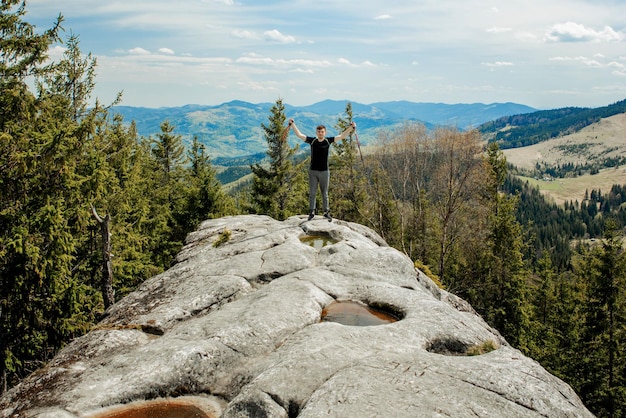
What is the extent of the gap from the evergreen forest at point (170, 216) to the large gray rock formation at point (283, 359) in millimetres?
7156

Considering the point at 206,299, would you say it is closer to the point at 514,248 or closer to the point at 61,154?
the point at 61,154

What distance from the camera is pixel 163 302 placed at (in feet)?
40.9

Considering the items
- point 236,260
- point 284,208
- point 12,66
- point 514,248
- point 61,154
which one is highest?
point 12,66

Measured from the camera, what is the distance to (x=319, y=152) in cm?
1692

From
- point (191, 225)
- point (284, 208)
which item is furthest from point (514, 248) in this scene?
point (191, 225)

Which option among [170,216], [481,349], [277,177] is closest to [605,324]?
[481,349]

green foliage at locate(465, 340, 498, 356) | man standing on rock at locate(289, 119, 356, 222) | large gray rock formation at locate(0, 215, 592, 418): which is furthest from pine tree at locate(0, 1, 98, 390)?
green foliage at locate(465, 340, 498, 356)

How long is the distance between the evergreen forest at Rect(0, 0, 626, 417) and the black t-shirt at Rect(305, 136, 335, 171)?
5087mm

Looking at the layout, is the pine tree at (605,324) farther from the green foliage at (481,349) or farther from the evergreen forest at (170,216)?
the green foliage at (481,349)

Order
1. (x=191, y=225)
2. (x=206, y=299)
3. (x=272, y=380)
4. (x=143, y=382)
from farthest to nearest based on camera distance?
1. (x=191, y=225)
2. (x=206, y=299)
3. (x=143, y=382)
4. (x=272, y=380)

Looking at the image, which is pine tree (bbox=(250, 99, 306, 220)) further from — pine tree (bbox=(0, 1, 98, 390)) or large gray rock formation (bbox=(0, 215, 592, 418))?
large gray rock formation (bbox=(0, 215, 592, 418))

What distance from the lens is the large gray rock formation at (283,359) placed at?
692 centimetres

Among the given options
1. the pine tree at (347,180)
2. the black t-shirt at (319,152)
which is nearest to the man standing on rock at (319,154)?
the black t-shirt at (319,152)

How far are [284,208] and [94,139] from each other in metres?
27.5
